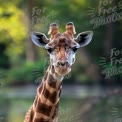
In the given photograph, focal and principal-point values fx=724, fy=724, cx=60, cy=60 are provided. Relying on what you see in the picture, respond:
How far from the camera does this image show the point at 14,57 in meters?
46.3

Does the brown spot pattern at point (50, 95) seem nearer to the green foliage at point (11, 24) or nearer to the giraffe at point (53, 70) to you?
the giraffe at point (53, 70)

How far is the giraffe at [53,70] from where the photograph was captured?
7801 mm

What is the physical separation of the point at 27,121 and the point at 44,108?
1.25 feet

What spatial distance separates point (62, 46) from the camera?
793 centimetres

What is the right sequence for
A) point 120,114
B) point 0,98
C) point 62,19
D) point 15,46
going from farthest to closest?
point 15,46 < point 62,19 < point 0,98 < point 120,114

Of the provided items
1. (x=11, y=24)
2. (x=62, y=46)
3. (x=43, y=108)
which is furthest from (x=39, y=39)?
(x=11, y=24)

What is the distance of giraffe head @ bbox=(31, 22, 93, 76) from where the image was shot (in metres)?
7.70

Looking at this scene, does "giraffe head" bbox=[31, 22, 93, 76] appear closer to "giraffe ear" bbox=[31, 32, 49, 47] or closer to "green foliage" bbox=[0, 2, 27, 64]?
"giraffe ear" bbox=[31, 32, 49, 47]

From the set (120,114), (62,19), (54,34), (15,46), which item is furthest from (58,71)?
(15,46)

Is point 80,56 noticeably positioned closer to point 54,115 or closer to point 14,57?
point 14,57

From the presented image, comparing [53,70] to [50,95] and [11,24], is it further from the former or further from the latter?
[11,24]

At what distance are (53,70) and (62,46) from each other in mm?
283

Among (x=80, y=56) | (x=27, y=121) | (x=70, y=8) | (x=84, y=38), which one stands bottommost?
(x=27, y=121)

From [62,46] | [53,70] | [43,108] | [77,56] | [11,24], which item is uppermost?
[11,24]
